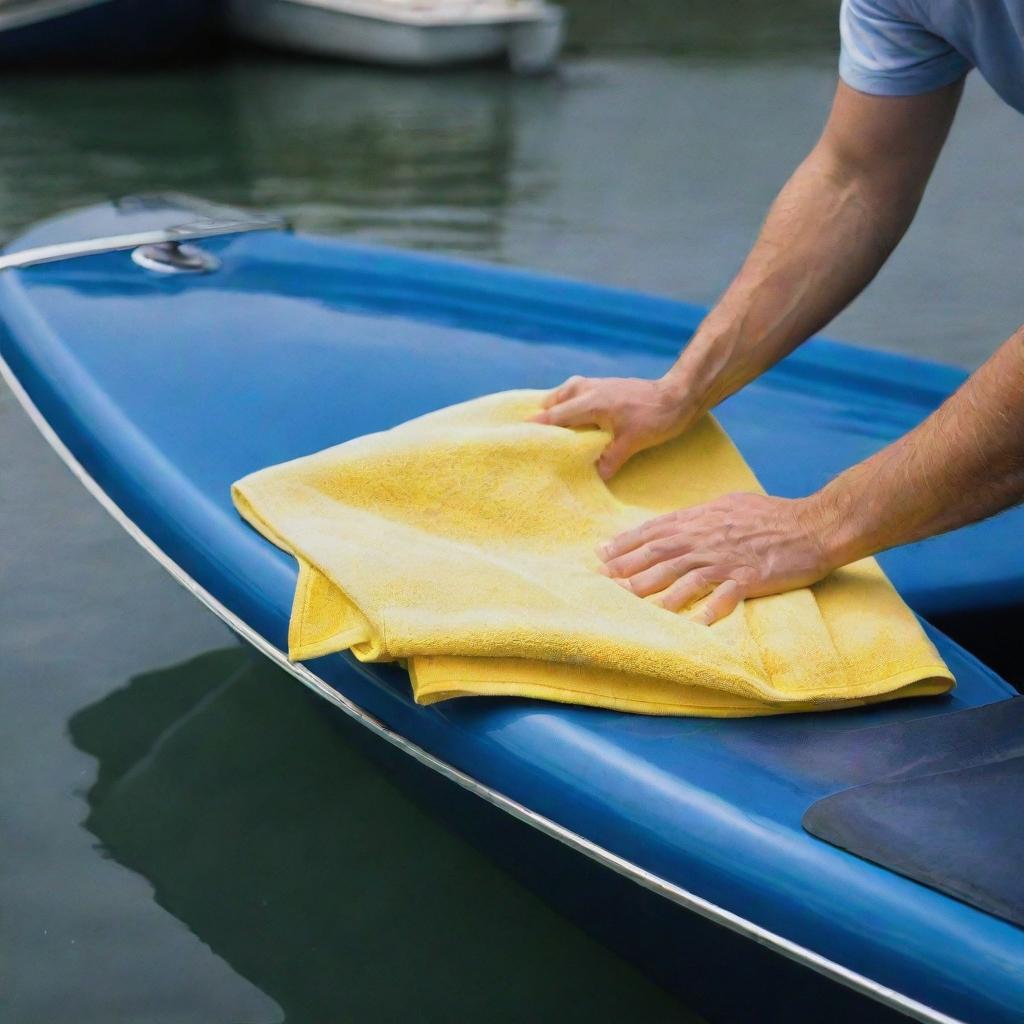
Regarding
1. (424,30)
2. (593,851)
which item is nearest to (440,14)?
(424,30)

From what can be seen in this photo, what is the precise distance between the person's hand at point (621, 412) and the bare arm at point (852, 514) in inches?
8.3

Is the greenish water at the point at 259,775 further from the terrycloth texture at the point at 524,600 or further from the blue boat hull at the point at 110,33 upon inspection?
the blue boat hull at the point at 110,33

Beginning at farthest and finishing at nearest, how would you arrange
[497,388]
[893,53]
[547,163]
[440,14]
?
[440,14] < [547,163] < [497,388] < [893,53]

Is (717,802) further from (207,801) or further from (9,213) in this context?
(9,213)

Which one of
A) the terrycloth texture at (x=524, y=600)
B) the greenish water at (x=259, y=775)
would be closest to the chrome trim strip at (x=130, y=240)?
the greenish water at (x=259, y=775)

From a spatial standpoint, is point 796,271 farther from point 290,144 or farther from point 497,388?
point 290,144

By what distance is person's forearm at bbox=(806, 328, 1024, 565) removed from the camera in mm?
1184

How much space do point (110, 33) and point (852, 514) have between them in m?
6.84

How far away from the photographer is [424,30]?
6.91 metres

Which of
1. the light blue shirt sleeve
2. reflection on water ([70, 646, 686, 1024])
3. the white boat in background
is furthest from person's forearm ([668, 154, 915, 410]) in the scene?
the white boat in background

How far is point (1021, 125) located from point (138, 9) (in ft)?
15.2

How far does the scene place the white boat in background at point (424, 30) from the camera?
6992mm

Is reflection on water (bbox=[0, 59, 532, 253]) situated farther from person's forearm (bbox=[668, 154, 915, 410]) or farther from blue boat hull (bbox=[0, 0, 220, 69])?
person's forearm (bbox=[668, 154, 915, 410])

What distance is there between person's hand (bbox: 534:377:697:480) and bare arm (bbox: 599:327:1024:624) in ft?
0.70
